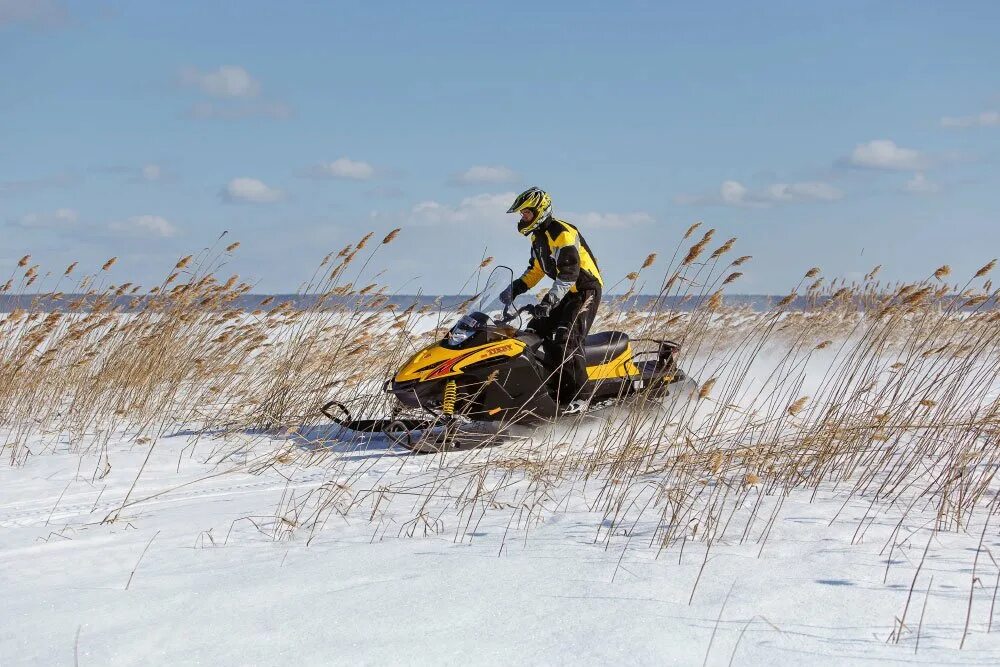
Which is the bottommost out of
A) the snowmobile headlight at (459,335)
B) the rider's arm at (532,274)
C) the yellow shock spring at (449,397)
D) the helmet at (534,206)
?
the yellow shock spring at (449,397)

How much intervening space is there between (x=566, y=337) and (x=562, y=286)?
38cm

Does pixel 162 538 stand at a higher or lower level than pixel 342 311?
lower

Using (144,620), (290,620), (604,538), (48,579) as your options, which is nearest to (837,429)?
(604,538)

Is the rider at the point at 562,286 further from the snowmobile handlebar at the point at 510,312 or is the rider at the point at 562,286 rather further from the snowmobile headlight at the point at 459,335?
the snowmobile headlight at the point at 459,335

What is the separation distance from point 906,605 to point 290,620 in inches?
73.5

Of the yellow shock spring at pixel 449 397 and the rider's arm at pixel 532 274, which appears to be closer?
the yellow shock spring at pixel 449 397

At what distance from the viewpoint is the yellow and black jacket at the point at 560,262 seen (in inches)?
261

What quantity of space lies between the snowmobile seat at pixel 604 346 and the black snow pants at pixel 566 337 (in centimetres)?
20

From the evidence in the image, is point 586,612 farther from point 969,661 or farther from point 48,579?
point 48,579

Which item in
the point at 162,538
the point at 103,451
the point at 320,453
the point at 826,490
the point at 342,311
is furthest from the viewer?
the point at 342,311

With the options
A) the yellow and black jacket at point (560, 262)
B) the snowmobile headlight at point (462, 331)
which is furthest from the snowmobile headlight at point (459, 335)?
the yellow and black jacket at point (560, 262)

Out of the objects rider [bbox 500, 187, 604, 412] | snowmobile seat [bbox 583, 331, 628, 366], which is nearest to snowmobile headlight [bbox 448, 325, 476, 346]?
rider [bbox 500, 187, 604, 412]

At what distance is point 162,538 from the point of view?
13.2ft

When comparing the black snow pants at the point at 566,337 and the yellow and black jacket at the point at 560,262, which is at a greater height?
the yellow and black jacket at the point at 560,262
